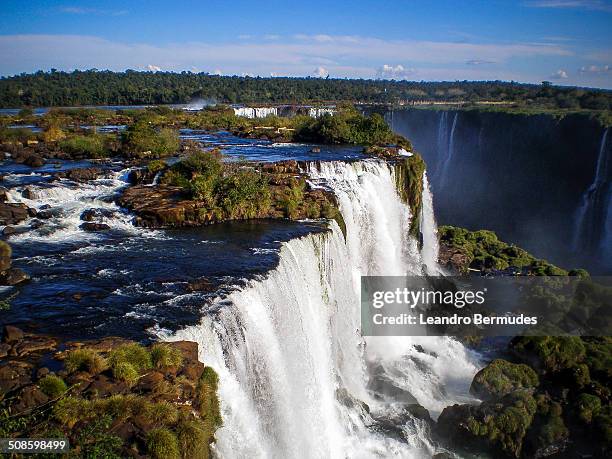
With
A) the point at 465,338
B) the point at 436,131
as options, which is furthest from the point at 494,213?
the point at 465,338

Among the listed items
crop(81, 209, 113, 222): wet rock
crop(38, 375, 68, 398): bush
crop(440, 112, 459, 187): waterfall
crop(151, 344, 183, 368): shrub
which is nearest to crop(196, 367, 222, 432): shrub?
crop(151, 344, 183, 368): shrub

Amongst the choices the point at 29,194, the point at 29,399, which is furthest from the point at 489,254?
the point at 29,399

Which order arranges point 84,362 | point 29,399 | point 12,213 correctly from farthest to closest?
point 12,213, point 84,362, point 29,399

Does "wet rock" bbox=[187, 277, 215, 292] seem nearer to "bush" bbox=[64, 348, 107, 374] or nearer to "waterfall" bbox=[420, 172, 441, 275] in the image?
"bush" bbox=[64, 348, 107, 374]

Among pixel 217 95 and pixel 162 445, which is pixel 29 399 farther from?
pixel 217 95

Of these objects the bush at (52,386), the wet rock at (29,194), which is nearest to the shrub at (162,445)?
the bush at (52,386)

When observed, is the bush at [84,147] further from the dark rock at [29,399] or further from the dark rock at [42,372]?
the dark rock at [29,399]

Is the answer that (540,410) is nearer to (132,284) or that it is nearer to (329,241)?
(329,241)
